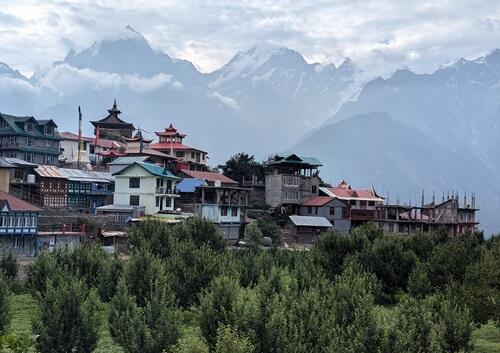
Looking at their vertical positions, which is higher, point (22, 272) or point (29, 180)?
point (29, 180)

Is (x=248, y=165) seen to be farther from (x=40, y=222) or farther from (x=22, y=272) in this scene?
(x=22, y=272)

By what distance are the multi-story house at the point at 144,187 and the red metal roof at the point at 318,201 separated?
→ 21.5 m

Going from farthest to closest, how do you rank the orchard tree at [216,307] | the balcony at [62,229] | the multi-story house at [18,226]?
the balcony at [62,229], the multi-story house at [18,226], the orchard tree at [216,307]

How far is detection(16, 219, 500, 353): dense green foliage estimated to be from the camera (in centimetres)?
2578

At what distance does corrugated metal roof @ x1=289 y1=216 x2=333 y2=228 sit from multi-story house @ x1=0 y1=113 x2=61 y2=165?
34707 millimetres

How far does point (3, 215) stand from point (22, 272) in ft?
28.6

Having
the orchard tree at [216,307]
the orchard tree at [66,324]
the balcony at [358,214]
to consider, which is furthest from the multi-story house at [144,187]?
the orchard tree at [216,307]

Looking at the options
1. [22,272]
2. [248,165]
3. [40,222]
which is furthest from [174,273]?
[248,165]

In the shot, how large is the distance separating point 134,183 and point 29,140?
55.8ft

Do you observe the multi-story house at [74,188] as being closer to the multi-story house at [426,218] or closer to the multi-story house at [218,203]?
the multi-story house at [218,203]

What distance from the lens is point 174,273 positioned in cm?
4375

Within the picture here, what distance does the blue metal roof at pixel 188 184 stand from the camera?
85.4 metres

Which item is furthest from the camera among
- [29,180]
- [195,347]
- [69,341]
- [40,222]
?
[29,180]

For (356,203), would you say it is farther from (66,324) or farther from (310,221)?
(66,324)
